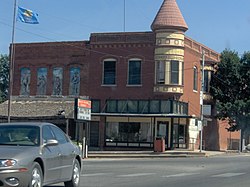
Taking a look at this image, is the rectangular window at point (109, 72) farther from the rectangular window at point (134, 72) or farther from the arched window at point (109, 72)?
the rectangular window at point (134, 72)

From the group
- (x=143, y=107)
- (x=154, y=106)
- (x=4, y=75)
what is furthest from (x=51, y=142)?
(x=4, y=75)

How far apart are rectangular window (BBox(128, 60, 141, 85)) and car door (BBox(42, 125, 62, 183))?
3426cm

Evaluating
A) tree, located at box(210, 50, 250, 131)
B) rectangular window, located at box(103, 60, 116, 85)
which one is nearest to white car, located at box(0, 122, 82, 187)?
rectangular window, located at box(103, 60, 116, 85)

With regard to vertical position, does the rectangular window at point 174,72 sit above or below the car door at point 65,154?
above

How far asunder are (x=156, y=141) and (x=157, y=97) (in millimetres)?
4067

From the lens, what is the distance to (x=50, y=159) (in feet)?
37.9

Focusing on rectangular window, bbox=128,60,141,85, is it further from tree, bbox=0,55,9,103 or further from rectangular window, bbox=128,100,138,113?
tree, bbox=0,55,9,103

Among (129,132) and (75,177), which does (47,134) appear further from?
(129,132)

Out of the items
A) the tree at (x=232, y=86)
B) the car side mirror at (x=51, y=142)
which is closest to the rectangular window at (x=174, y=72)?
the tree at (x=232, y=86)

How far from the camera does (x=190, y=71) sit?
47625mm

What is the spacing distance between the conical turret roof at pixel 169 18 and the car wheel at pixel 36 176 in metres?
34.6

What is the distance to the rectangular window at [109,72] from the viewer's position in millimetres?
47031

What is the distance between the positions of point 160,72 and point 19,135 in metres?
34.3

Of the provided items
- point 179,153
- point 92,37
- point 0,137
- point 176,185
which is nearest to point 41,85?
point 92,37
